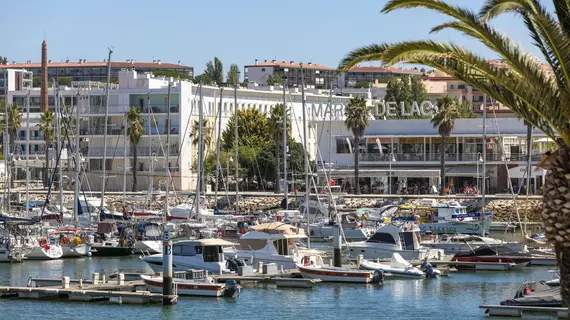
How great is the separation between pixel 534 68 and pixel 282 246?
1415 inches

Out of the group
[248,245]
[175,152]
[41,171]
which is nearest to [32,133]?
[41,171]

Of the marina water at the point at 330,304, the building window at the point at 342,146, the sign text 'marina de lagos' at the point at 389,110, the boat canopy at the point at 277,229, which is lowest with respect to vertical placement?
the marina water at the point at 330,304

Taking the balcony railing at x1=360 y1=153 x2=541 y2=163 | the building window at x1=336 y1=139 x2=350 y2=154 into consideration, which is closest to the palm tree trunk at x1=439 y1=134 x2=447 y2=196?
the balcony railing at x1=360 y1=153 x2=541 y2=163

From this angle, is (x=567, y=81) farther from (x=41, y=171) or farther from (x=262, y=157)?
(x=41, y=171)

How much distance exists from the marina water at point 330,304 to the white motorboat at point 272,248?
4184 mm

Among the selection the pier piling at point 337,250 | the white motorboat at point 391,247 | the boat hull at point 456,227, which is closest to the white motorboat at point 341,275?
the pier piling at point 337,250

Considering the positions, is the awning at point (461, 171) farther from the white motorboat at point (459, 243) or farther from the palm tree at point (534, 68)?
the palm tree at point (534, 68)

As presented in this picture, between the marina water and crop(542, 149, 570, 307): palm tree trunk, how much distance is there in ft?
72.9

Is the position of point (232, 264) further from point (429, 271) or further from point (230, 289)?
point (429, 271)

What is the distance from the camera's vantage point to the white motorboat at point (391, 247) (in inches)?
2343

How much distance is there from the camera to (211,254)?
51438 mm

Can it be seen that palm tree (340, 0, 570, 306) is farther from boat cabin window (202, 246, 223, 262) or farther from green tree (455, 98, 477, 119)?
green tree (455, 98, 477, 119)

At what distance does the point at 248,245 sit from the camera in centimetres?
5516

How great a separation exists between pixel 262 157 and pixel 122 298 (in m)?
72.7
